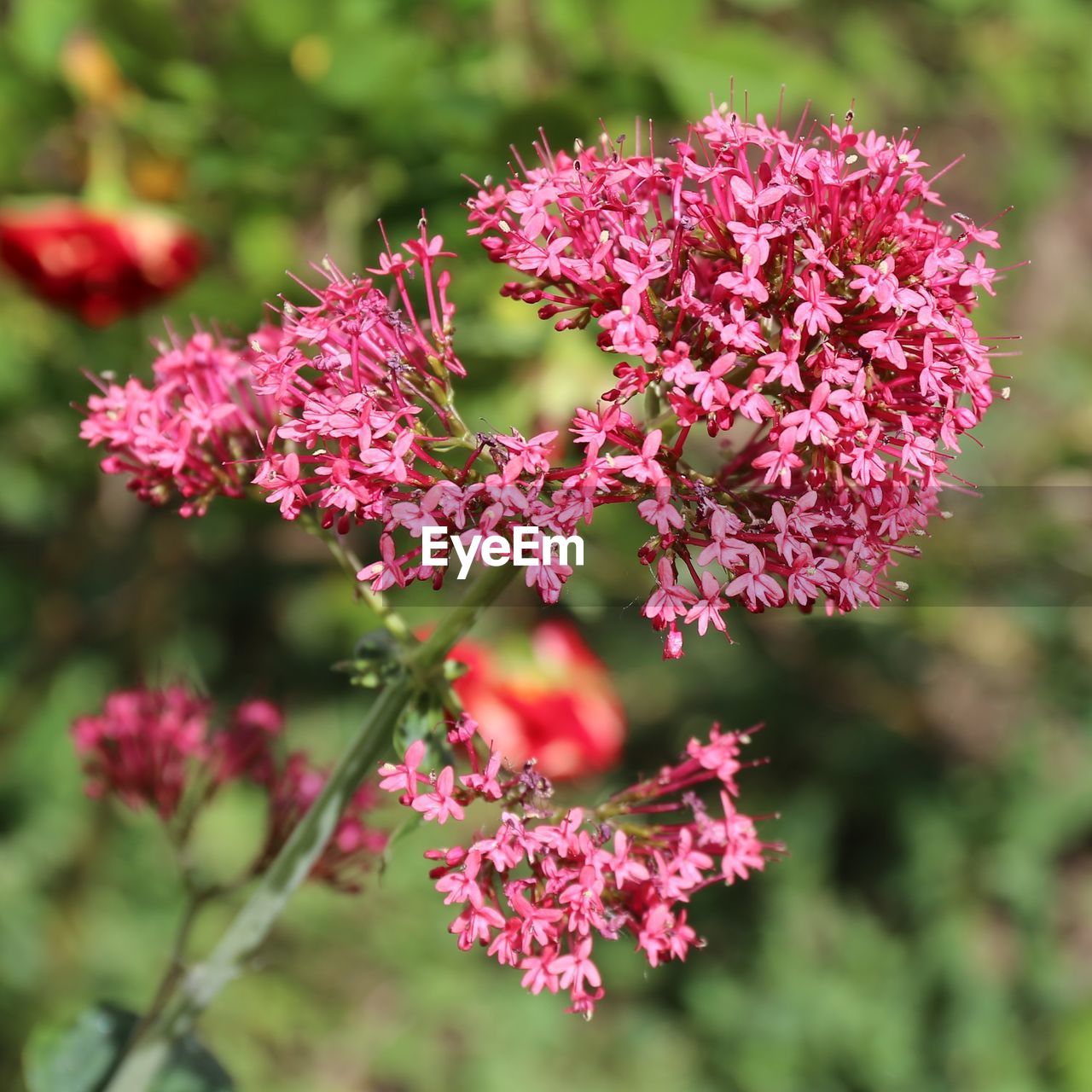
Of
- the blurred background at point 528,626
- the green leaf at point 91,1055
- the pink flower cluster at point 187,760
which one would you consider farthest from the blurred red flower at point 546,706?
the green leaf at point 91,1055

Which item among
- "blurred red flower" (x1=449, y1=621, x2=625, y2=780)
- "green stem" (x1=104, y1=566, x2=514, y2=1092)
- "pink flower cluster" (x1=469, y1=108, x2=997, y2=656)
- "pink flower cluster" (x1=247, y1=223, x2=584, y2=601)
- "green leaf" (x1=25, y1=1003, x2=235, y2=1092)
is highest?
"blurred red flower" (x1=449, y1=621, x2=625, y2=780)

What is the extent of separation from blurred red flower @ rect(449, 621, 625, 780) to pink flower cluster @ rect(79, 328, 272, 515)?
632 mm

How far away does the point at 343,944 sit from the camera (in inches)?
74.5

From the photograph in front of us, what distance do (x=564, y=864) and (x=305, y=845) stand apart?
0.15 metres

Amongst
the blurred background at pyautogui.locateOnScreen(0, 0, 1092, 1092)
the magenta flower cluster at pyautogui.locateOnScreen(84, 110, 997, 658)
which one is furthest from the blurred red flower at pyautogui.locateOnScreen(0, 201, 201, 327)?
the magenta flower cluster at pyautogui.locateOnScreen(84, 110, 997, 658)

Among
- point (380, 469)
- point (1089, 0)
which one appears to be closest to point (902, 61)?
point (1089, 0)

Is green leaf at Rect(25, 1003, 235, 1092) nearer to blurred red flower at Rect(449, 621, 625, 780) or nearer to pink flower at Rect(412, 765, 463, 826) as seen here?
pink flower at Rect(412, 765, 463, 826)

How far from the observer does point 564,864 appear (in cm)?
61

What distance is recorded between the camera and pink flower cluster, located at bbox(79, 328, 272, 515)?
0.67 metres

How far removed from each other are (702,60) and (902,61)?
111 centimetres

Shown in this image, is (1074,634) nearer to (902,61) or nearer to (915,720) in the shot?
(915,720)

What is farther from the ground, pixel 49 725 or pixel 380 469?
pixel 49 725

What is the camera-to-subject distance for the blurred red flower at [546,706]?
138 cm

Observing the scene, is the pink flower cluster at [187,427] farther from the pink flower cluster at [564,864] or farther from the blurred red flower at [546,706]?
the blurred red flower at [546,706]
